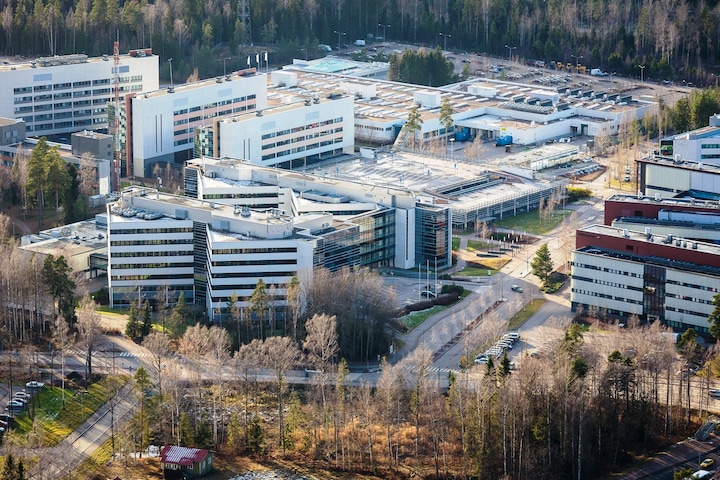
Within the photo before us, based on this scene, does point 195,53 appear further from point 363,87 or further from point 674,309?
point 674,309

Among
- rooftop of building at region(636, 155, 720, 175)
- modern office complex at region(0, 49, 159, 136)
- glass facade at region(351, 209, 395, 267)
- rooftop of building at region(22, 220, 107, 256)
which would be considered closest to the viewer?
rooftop of building at region(22, 220, 107, 256)

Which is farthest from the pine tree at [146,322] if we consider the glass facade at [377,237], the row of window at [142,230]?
the glass facade at [377,237]

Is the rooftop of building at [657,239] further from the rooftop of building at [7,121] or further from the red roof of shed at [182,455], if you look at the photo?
the rooftop of building at [7,121]

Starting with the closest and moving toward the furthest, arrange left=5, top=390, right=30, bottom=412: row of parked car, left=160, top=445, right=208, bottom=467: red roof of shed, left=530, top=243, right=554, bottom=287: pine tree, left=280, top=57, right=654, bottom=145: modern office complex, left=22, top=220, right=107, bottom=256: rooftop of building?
left=160, top=445, right=208, bottom=467: red roof of shed → left=5, top=390, right=30, bottom=412: row of parked car → left=530, top=243, right=554, bottom=287: pine tree → left=22, top=220, right=107, bottom=256: rooftop of building → left=280, top=57, right=654, bottom=145: modern office complex

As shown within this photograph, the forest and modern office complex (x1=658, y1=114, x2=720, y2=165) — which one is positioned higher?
the forest

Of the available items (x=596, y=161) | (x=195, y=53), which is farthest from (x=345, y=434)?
(x=195, y=53)

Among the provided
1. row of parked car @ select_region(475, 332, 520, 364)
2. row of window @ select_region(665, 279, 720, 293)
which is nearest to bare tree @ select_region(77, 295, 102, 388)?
row of parked car @ select_region(475, 332, 520, 364)

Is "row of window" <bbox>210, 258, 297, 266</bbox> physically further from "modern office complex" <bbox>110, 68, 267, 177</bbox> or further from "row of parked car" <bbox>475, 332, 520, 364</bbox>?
"modern office complex" <bbox>110, 68, 267, 177</bbox>
